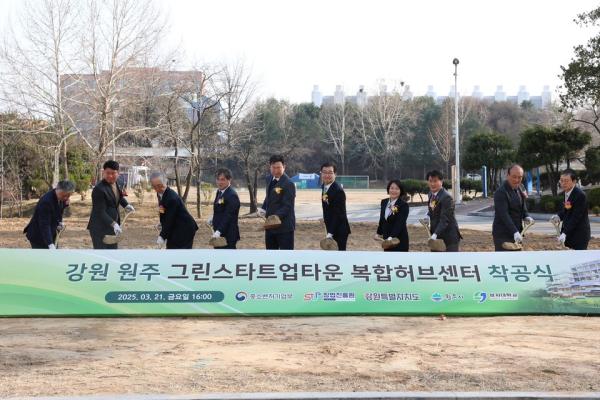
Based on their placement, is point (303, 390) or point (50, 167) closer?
point (303, 390)

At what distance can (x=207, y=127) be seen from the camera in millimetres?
30328

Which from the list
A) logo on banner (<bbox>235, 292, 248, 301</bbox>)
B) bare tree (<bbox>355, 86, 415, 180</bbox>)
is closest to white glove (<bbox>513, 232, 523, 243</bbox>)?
logo on banner (<bbox>235, 292, 248, 301</bbox>)

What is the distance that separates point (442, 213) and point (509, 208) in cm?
85

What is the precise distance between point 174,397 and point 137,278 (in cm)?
317

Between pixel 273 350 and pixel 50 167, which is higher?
pixel 50 167

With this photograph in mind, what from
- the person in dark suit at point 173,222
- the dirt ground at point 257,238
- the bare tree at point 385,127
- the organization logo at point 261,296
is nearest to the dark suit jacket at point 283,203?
the person in dark suit at point 173,222

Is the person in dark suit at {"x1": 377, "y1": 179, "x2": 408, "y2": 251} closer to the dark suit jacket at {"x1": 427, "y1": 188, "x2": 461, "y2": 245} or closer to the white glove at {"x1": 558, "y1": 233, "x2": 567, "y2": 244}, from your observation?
the dark suit jacket at {"x1": 427, "y1": 188, "x2": 461, "y2": 245}

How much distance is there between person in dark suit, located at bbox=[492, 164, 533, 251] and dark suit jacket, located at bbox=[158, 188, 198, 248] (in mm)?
3668

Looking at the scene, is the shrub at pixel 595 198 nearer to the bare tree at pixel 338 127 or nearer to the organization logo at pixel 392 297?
the organization logo at pixel 392 297

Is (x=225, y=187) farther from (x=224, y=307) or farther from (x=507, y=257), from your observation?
(x=507, y=257)

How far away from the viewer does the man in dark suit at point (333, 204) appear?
933 centimetres

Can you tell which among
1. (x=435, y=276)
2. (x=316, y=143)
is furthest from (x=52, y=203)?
(x=316, y=143)

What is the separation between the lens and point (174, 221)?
359 inches

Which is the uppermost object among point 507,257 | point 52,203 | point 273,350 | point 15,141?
point 15,141
